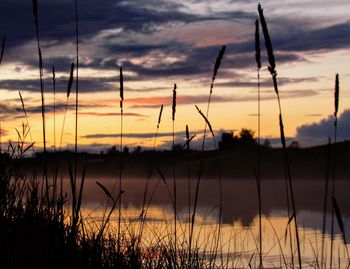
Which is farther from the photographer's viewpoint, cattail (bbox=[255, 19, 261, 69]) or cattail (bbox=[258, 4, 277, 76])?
cattail (bbox=[255, 19, 261, 69])

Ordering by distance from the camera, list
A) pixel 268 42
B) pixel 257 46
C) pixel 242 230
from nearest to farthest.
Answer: pixel 268 42 → pixel 257 46 → pixel 242 230

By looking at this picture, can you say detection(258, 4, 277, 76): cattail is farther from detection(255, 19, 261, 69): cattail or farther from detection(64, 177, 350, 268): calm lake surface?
detection(64, 177, 350, 268): calm lake surface

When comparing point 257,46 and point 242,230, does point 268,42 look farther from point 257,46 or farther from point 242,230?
point 242,230

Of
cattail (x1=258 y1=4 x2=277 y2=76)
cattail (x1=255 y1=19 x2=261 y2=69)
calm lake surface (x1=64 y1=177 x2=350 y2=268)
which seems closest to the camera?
cattail (x1=258 y1=4 x2=277 y2=76)

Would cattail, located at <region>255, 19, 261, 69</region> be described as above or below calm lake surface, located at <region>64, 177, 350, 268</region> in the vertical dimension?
above

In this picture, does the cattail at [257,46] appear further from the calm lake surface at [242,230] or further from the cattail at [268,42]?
the calm lake surface at [242,230]

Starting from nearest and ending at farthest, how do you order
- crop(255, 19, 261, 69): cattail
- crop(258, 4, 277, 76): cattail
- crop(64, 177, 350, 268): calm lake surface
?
crop(258, 4, 277, 76): cattail, crop(255, 19, 261, 69): cattail, crop(64, 177, 350, 268): calm lake surface

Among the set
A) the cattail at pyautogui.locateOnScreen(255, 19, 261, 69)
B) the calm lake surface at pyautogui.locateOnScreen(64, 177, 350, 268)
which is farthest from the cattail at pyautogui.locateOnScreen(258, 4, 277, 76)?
the calm lake surface at pyautogui.locateOnScreen(64, 177, 350, 268)

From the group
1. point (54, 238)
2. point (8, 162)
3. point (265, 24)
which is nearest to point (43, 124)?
point (54, 238)

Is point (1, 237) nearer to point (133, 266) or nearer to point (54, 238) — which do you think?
point (54, 238)

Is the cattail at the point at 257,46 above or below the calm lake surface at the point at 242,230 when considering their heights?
above

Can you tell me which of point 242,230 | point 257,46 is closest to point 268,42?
point 257,46

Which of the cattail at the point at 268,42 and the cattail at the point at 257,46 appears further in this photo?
the cattail at the point at 257,46

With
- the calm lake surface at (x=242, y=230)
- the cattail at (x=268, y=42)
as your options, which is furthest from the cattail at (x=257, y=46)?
the calm lake surface at (x=242, y=230)
